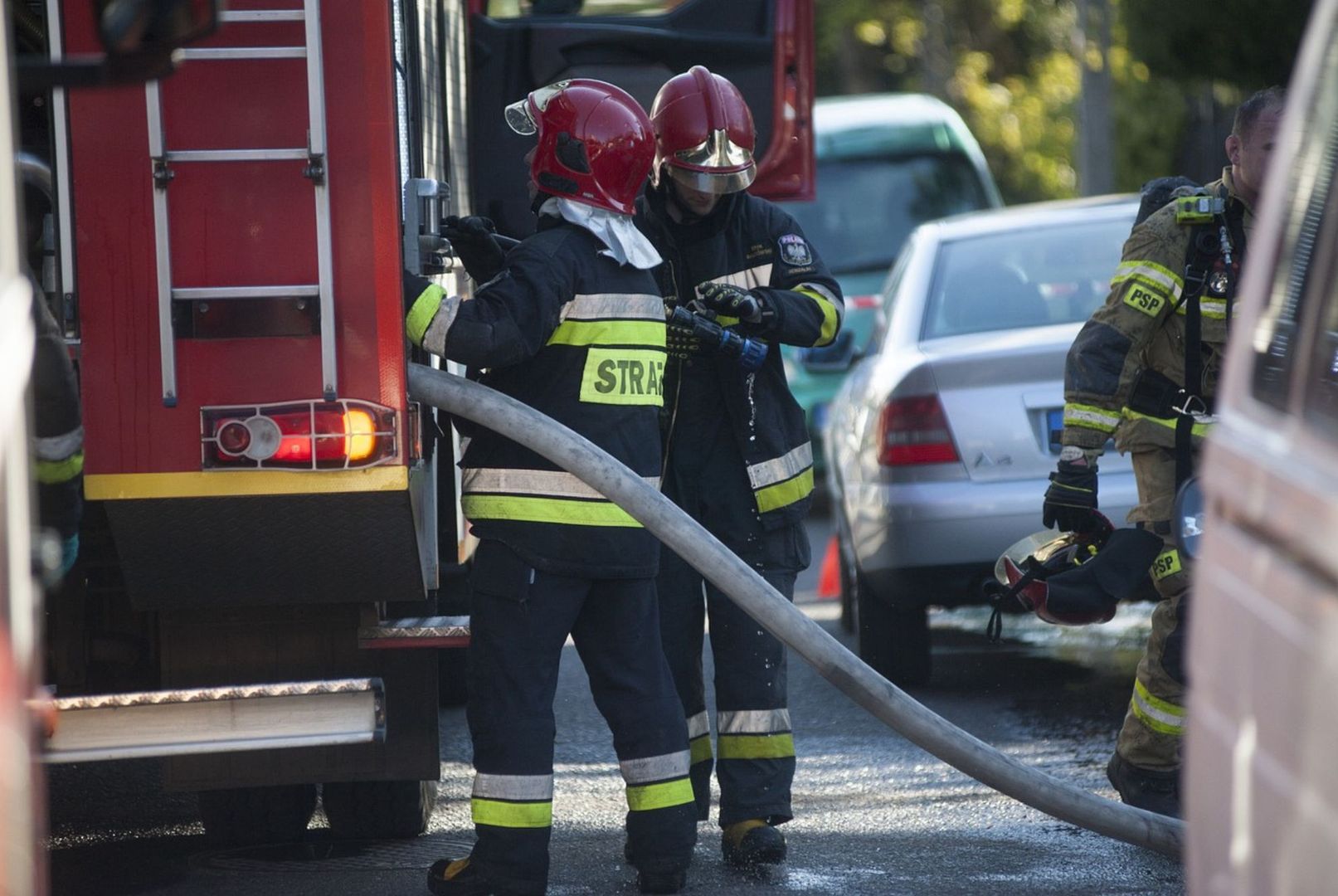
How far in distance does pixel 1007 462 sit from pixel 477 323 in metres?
2.74

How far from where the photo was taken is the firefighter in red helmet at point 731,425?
195 inches

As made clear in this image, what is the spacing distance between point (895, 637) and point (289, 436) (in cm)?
354

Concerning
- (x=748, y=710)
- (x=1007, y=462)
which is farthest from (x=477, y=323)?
(x=1007, y=462)

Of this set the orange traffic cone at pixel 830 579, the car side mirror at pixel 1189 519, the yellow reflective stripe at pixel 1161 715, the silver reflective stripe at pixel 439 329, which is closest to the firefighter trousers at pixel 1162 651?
the yellow reflective stripe at pixel 1161 715

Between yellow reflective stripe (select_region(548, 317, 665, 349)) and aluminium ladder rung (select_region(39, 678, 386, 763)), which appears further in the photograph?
yellow reflective stripe (select_region(548, 317, 665, 349))

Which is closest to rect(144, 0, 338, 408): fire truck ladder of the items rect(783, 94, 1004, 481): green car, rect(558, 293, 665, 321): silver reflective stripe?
rect(558, 293, 665, 321): silver reflective stripe

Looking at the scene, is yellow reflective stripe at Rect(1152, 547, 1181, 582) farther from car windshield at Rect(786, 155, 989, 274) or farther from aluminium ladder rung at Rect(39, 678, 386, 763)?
car windshield at Rect(786, 155, 989, 274)

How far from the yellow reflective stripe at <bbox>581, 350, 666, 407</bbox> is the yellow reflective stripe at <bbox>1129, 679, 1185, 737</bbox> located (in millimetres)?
1484

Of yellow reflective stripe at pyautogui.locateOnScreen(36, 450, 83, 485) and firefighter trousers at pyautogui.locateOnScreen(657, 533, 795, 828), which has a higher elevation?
yellow reflective stripe at pyautogui.locateOnScreen(36, 450, 83, 485)

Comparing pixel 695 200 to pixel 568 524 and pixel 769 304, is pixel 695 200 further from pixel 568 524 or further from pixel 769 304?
pixel 568 524

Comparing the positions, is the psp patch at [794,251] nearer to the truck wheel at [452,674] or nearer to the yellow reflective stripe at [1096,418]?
the yellow reflective stripe at [1096,418]

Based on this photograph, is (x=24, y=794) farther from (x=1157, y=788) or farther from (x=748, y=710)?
(x=1157, y=788)

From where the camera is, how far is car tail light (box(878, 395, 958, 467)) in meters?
6.54

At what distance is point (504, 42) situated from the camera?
6.93 meters
